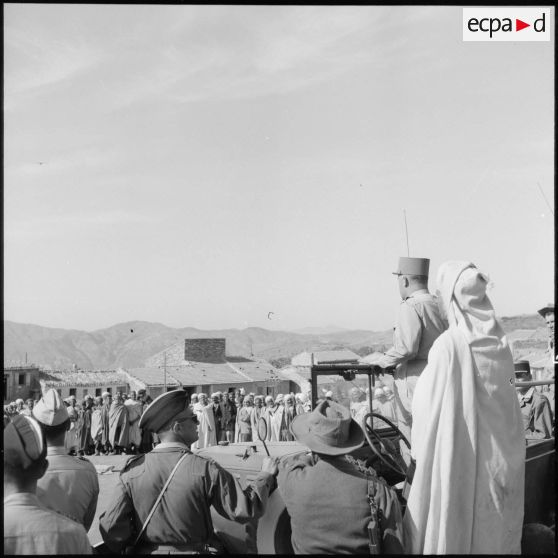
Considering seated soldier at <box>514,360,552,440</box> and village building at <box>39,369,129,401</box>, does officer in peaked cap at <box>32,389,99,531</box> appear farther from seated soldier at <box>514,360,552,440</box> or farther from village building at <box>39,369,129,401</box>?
village building at <box>39,369,129,401</box>

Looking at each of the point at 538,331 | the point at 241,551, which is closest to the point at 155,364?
the point at 538,331

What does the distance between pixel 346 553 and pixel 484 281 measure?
5.14 feet

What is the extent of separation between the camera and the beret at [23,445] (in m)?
2.62

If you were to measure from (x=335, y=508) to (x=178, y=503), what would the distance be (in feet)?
2.85

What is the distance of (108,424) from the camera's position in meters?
17.6

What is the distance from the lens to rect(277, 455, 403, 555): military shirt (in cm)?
324

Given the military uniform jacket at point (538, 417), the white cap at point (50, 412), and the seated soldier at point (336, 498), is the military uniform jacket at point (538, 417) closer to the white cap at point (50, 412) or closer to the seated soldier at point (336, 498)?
the seated soldier at point (336, 498)

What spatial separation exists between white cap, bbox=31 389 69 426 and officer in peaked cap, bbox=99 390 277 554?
77cm

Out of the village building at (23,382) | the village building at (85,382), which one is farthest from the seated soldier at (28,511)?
the village building at (23,382)

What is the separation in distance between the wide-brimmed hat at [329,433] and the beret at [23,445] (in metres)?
1.38

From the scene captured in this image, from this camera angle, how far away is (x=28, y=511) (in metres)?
2.54

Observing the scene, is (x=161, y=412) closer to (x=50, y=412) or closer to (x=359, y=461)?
(x=50, y=412)

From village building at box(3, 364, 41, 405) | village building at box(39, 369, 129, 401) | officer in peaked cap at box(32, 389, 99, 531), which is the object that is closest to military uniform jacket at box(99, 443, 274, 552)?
officer in peaked cap at box(32, 389, 99, 531)

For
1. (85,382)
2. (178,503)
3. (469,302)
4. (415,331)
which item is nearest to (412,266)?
(415,331)
